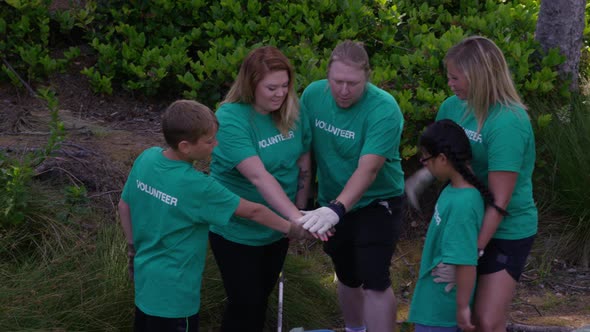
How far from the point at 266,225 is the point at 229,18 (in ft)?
13.5

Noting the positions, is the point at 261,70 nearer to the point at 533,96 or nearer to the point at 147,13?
the point at 533,96

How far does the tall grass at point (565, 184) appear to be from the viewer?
632cm

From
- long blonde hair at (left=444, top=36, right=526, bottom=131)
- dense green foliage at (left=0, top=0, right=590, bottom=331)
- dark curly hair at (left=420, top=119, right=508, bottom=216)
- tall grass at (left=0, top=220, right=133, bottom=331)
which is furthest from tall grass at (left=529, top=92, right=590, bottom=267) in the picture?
tall grass at (left=0, top=220, right=133, bottom=331)

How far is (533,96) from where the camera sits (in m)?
6.81

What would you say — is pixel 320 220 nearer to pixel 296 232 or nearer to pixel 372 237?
pixel 296 232

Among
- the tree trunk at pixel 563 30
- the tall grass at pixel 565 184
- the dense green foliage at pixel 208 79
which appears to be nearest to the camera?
the dense green foliage at pixel 208 79

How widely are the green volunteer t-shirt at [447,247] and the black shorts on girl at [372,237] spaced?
519 millimetres

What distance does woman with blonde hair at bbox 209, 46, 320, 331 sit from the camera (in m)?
4.24

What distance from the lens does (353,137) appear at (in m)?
4.44

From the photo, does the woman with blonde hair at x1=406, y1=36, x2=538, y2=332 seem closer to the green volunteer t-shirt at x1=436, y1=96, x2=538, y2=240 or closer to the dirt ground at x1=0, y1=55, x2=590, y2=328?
the green volunteer t-shirt at x1=436, y1=96, x2=538, y2=240

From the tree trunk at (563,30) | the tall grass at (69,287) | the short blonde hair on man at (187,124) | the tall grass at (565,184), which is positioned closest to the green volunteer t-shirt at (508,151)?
the short blonde hair on man at (187,124)

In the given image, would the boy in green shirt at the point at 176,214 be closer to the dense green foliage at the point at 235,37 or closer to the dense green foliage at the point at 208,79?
the dense green foliage at the point at 208,79

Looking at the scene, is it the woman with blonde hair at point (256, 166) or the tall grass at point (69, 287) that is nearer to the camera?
the woman with blonde hair at point (256, 166)

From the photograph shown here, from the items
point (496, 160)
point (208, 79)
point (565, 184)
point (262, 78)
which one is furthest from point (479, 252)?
point (208, 79)
